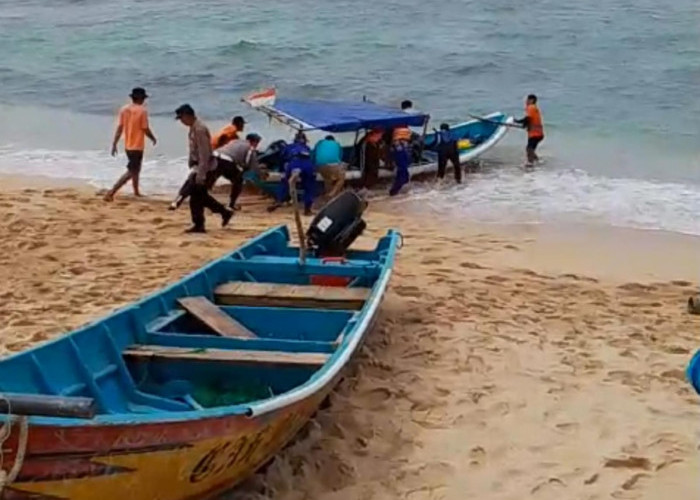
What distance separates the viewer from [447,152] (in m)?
17.8

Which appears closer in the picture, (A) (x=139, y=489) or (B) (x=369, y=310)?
(A) (x=139, y=489)

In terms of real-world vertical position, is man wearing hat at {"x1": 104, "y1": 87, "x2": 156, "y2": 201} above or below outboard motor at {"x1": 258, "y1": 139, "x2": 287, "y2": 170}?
above

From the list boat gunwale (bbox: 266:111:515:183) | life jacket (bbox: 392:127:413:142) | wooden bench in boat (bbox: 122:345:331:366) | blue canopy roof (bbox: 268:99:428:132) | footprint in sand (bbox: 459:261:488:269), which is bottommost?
footprint in sand (bbox: 459:261:488:269)

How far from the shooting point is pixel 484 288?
38.2 ft

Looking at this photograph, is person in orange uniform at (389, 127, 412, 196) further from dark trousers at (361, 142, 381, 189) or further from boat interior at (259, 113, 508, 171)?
boat interior at (259, 113, 508, 171)

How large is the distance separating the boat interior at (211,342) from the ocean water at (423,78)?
285 inches

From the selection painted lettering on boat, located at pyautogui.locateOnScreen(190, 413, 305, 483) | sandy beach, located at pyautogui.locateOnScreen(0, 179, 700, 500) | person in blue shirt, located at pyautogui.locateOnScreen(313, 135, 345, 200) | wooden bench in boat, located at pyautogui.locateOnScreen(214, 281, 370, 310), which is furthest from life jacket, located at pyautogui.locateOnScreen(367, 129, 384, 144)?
painted lettering on boat, located at pyautogui.locateOnScreen(190, 413, 305, 483)

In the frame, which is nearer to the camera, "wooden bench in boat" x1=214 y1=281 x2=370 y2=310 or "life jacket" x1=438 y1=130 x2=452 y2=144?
"wooden bench in boat" x1=214 y1=281 x2=370 y2=310

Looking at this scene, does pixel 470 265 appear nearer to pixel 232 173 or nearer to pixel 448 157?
pixel 232 173

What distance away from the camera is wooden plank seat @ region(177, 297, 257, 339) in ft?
26.8

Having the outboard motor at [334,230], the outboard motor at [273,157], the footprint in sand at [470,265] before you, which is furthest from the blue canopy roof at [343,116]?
the outboard motor at [334,230]

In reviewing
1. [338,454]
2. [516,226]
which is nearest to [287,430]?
[338,454]

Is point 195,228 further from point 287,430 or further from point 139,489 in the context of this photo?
point 139,489

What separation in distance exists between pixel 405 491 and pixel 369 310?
5.11 ft
